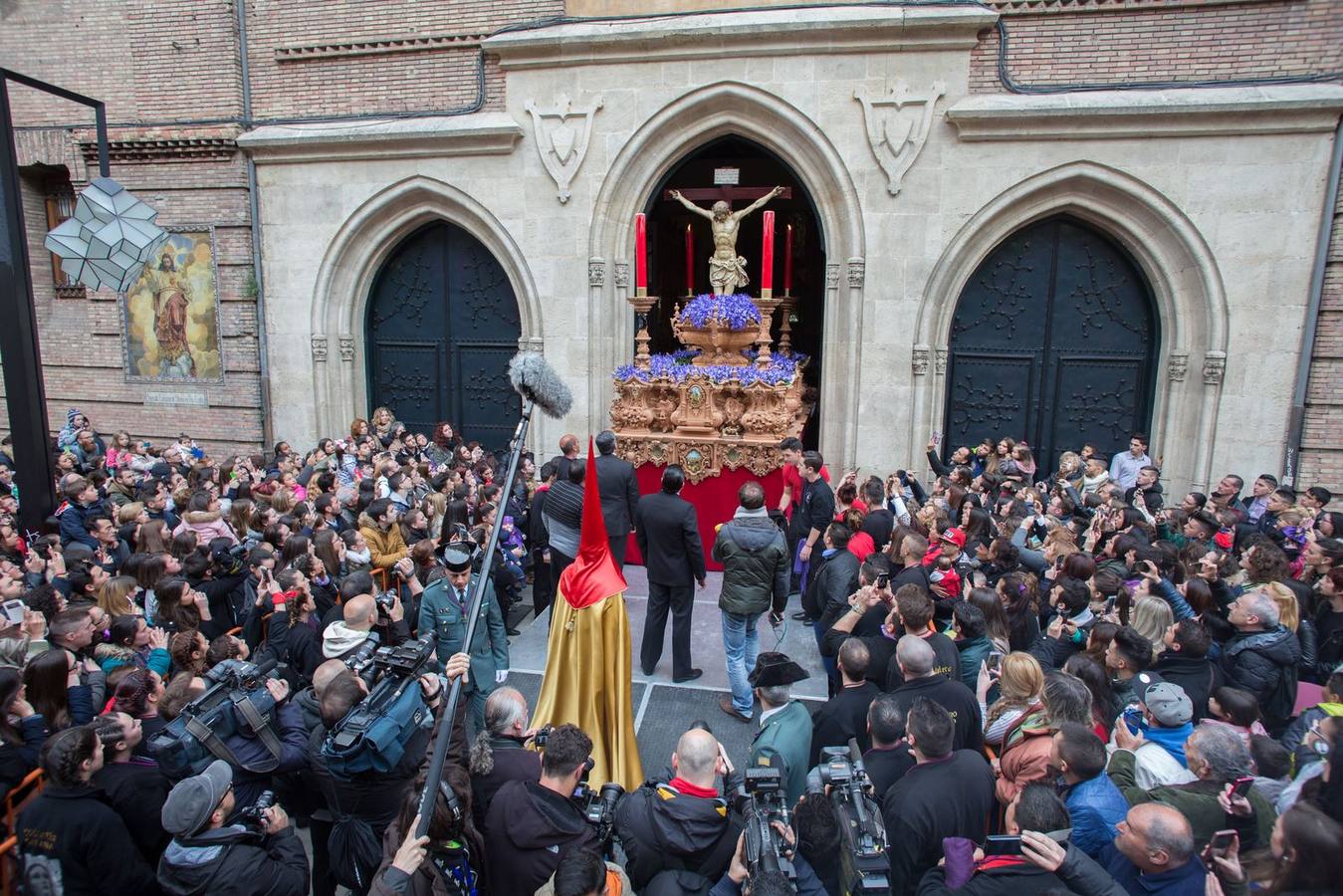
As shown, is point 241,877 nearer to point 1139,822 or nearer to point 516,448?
point 516,448

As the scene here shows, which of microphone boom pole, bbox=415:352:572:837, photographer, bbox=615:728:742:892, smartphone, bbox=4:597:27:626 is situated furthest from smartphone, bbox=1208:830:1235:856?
smartphone, bbox=4:597:27:626

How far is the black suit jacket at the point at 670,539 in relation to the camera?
594 centimetres

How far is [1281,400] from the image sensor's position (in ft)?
29.7

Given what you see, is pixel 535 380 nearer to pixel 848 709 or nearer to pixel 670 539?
pixel 848 709

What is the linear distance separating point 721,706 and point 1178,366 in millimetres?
7600

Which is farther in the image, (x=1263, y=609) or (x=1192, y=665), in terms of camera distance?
(x=1263, y=609)

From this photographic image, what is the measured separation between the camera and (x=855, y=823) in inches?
102

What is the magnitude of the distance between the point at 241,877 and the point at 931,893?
2.45 metres

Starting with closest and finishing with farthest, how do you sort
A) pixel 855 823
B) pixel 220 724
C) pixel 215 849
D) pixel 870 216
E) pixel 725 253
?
pixel 855 823
pixel 215 849
pixel 220 724
pixel 870 216
pixel 725 253

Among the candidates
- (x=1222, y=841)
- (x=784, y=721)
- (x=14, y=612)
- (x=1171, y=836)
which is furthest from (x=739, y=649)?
(x=14, y=612)

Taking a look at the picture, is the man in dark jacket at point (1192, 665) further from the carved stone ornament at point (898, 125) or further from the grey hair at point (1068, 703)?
the carved stone ornament at point (898, 125)

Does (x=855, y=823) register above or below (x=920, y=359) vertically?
below

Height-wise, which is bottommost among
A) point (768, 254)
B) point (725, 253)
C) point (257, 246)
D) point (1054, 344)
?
point (1054, 344)

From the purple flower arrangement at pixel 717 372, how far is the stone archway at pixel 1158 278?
2173mm
